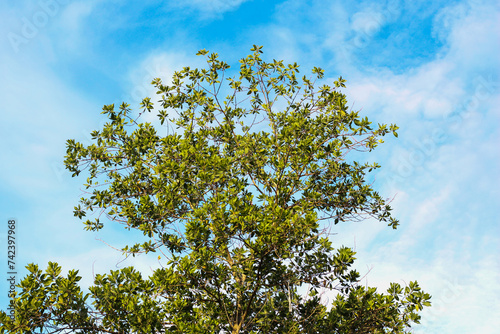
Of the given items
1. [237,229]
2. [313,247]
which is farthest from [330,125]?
[237,229]

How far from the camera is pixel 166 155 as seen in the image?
11.1 meters

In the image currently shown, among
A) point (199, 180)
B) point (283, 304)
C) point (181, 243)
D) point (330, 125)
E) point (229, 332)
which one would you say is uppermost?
point (330, 125)

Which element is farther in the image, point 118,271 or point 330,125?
point 330,125

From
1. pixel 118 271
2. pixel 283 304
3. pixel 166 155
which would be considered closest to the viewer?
pixel 118 271

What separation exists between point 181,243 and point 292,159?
367cm

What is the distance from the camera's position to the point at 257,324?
1037cm

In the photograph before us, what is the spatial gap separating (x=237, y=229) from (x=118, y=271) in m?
2.85

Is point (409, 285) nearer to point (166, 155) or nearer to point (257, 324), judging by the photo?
point (257, 324)

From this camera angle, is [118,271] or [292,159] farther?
[292,159]

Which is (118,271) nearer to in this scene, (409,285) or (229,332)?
(229,332)

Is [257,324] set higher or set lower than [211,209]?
lower

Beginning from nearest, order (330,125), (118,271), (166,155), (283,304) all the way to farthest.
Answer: (118,271) < (283,304) < (166,155) < (330,125)

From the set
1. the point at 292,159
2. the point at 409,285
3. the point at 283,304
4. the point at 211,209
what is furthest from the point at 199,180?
the point at 409,285

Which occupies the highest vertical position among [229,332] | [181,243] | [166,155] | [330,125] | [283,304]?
[330,125]
